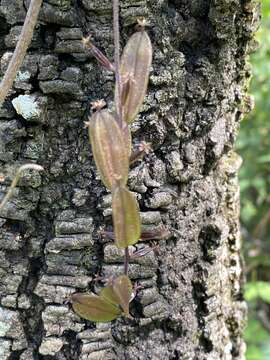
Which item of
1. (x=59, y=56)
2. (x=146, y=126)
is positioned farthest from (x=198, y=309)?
(x=59, y=56)

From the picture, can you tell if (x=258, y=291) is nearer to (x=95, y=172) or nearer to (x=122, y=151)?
(x=95, y=172)

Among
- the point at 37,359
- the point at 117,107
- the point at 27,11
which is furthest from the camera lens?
the point at 37,359

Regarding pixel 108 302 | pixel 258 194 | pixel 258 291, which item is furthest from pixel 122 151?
pixel 258 194

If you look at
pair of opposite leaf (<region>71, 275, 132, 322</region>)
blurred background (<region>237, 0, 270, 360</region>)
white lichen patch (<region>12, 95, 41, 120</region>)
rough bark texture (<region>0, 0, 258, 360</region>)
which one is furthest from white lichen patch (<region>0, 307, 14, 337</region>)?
blurred background (<region>237, 0, 270, 360</region>)

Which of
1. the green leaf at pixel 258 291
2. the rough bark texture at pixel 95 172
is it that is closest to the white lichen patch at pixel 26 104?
the rough bark texture at pixel 95 172

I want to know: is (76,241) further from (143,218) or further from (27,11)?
(27,11)

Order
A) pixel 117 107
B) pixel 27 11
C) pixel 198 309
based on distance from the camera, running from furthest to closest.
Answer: pixel 198 309 < pixel 27 11 < pixel 117 107

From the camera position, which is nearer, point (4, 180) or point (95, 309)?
point (95, 309)
